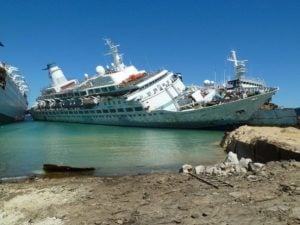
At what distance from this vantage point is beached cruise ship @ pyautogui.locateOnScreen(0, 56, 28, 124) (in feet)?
225

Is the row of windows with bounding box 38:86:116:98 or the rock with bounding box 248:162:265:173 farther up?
the row of windows with bounding box 38:86:116:98

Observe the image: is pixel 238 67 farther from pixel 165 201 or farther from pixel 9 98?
pixel 165 201

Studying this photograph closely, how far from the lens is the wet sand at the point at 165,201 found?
8.09 m

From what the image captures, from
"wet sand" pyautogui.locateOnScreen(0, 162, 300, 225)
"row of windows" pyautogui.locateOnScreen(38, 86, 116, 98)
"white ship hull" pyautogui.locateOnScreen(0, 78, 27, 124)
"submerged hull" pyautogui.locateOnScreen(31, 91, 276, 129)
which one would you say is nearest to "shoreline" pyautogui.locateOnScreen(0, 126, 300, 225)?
"wet sand" pyautogui.locateOnScreen(0, 162, 300, 225)

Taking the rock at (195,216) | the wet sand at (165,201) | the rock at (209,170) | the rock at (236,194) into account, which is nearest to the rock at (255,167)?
the wet sand at (165,201)

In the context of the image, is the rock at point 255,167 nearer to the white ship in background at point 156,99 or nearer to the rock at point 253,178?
the rock at point 253,178

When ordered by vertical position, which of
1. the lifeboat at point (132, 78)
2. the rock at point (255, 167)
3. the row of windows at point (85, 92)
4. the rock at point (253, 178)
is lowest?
the rock at point (253, 178)

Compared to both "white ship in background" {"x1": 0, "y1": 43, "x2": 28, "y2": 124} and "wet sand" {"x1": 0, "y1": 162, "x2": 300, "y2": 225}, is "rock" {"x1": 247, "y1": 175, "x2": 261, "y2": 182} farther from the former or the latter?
"white ship in background" {"x1": 0, "y1": 43, "x2": 28, "y2": 124}

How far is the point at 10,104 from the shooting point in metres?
78.1

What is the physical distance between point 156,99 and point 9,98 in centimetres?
Result: 3206

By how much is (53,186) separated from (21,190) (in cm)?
95

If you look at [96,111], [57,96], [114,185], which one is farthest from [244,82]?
[114,185]

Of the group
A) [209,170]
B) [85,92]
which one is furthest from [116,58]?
[209,170]

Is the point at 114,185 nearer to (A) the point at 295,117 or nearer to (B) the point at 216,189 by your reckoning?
(B) the point at 216,189
